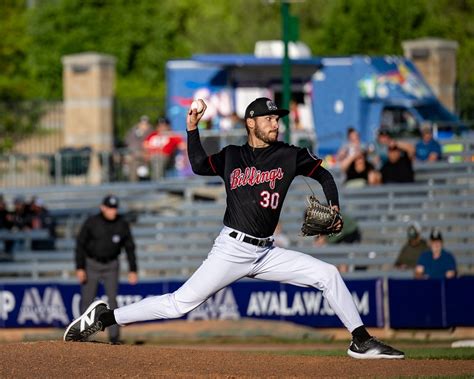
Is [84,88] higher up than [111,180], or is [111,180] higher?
[84,88]

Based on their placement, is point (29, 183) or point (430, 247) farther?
point (29, 183)

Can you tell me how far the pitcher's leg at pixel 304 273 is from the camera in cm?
1022

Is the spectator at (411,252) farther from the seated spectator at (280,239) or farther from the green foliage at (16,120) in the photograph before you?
the green foliage at (16,120)

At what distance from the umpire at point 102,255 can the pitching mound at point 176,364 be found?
4.79m

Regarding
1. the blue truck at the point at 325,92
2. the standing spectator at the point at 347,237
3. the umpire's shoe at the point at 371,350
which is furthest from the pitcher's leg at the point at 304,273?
the blue truck at the point at 325,92

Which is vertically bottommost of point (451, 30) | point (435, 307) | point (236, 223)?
point (435, 307)

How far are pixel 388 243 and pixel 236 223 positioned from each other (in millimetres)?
11852

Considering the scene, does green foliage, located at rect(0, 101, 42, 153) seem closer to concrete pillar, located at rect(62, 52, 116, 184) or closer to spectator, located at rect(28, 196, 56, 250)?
concrete pillar, located at rect(62, 52, 116, 184)

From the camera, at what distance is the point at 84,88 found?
2792 cm

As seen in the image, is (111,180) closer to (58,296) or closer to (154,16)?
(58,296)

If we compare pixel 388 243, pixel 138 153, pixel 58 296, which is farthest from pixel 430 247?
pixel 138 153

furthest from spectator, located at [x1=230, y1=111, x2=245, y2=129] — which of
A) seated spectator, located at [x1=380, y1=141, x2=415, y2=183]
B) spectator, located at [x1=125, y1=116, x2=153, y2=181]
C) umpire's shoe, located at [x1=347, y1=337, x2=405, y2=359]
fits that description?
umpire's shoe, located at [x1=347, y1=337, x2=405, y2=359]

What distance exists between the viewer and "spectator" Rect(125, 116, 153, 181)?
2508 centimetres

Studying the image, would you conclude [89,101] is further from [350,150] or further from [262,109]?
[262,109]
